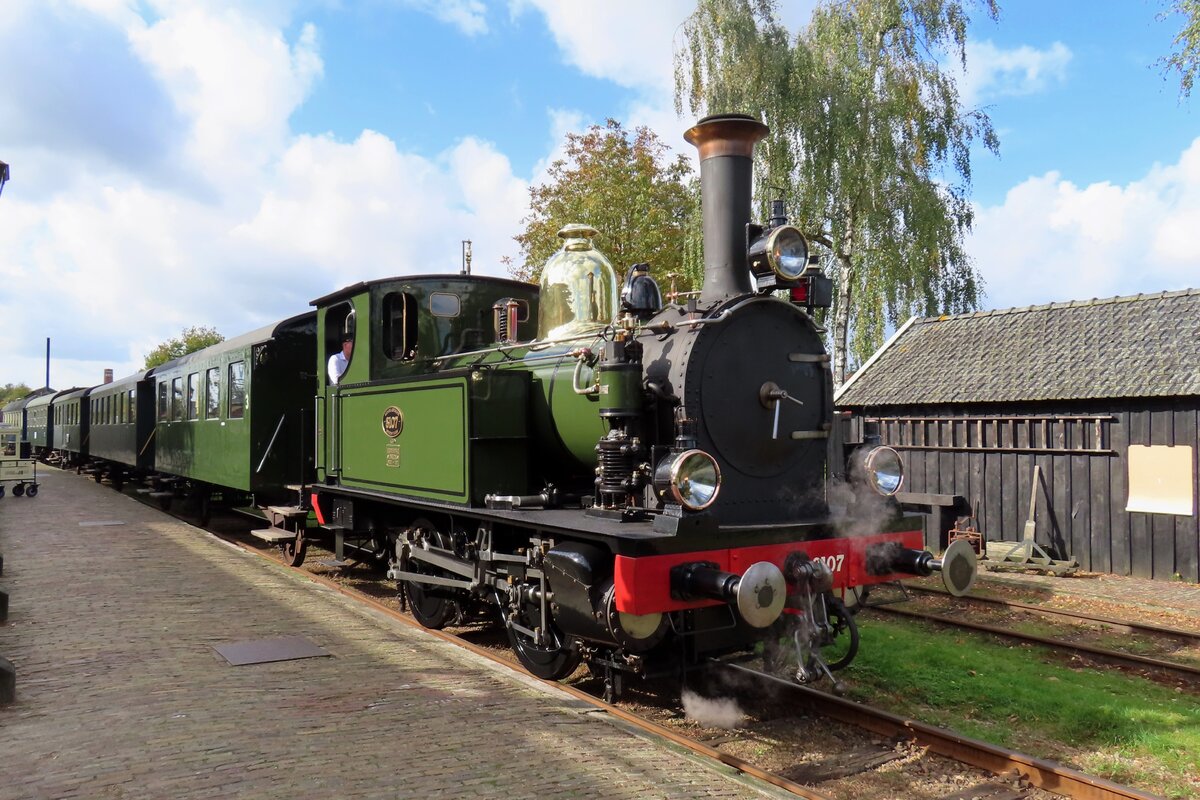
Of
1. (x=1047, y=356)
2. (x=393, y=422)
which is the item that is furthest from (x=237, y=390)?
(x=1047, y=356)

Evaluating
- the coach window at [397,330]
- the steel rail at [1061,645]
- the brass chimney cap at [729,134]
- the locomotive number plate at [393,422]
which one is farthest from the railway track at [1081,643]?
the coach window at [397,330]

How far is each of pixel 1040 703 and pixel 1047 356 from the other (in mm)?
7768

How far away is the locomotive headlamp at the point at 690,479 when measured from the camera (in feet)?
14.5

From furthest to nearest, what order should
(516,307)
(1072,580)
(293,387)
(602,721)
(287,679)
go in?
(293,387) → (1072,580) → (516,307) → (287,679) → (602,721)

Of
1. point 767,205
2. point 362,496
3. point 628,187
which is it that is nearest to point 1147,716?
point 362,496

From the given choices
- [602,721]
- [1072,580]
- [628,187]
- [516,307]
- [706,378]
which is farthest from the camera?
[628,187]

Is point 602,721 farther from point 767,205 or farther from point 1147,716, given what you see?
point 767,205

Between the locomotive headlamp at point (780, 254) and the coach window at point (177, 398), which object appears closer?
the locomotive headlamp at point (780, 254)

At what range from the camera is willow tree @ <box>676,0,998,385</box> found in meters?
17.7

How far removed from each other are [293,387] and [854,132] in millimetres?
12428

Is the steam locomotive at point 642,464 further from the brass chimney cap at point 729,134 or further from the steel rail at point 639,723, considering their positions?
the steel rail at point 639,723

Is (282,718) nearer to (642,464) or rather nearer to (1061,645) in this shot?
(642,464)

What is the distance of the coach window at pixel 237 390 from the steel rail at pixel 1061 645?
321 inches

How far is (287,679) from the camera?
204 inches
